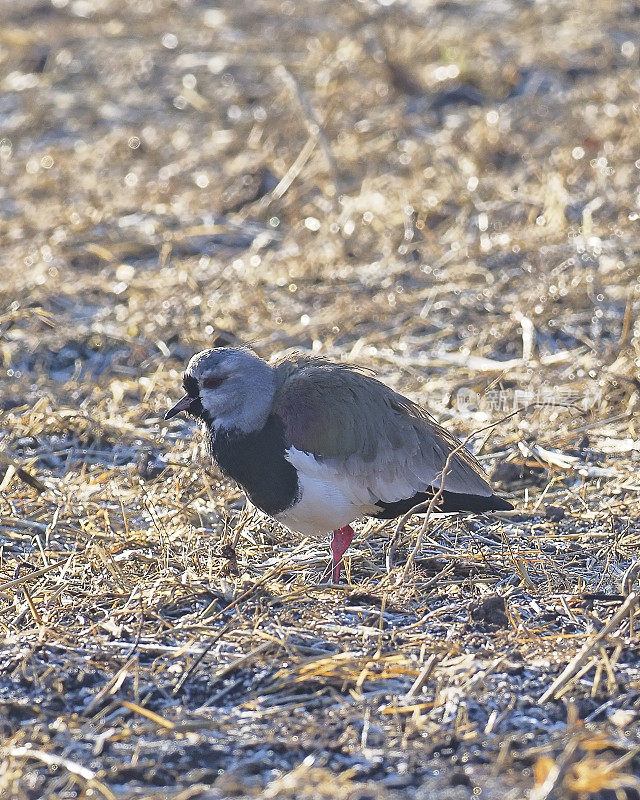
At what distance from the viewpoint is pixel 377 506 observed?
444cm

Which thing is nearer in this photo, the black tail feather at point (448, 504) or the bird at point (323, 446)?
the bird at point (323, 446)

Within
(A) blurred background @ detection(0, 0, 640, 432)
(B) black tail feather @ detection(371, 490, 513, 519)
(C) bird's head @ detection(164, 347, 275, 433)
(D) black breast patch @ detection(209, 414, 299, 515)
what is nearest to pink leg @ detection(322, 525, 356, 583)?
(B) black tail feather @ detection(371, 490, 513, 519)

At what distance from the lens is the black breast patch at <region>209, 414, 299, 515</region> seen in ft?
14.1

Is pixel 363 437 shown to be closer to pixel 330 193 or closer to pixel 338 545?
pixel 338 545

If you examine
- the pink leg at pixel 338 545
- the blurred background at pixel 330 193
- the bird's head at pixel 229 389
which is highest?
the bird's head at pixel 229 389

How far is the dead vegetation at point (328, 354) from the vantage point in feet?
11.1

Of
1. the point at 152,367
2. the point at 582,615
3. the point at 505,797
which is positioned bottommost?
the point at 152,367

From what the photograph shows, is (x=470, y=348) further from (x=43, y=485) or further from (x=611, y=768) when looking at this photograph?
(x=611, y=768)

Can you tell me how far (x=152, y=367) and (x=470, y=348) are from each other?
181 cm

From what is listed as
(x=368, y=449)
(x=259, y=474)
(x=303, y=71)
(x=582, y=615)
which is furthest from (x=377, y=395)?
(x=303, y=71)

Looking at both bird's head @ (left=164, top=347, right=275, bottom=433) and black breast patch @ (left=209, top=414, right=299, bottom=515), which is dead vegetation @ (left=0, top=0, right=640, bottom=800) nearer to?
black breast patch @ (left=209, top=414, right=299, bottom=515)

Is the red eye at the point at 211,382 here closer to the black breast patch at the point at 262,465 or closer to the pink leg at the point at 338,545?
the black breast patch at the point at 262,465

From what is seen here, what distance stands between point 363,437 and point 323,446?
0.58 ft

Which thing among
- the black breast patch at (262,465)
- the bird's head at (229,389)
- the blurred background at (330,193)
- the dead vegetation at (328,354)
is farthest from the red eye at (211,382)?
the blurred background at (330,193)
